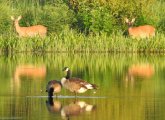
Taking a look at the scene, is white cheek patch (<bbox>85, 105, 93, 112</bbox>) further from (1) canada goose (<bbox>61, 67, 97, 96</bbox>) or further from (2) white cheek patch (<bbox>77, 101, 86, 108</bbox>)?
(1) canada goose (<bbox>61, 67, 97, 96</bbox>)

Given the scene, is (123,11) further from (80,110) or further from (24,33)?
(80,110)

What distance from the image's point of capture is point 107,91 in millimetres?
21078

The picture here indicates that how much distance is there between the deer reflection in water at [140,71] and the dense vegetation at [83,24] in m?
5.94

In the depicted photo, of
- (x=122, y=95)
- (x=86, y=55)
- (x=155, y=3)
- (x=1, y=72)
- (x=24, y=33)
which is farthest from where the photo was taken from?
(x=155, y=3)

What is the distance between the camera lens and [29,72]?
26734 millimetres

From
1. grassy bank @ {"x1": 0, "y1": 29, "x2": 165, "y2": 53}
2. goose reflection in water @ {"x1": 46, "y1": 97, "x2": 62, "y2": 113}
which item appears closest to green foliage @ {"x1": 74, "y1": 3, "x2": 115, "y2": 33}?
grassy bank @ {"x1": 0, "y1": 29, "x2": 165, "y2": 53}

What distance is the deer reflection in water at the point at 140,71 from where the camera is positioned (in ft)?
82.7

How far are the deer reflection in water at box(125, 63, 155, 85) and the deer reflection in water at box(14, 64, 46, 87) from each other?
244 cm

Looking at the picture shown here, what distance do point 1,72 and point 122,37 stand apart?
1016 centimetres

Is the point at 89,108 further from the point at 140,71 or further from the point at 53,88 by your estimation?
the point at 140,71

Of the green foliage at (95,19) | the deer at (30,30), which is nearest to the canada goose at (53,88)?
the deer at (30,30)

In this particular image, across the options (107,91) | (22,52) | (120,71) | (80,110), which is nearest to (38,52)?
(22,52)

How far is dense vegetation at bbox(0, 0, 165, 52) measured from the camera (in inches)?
1390

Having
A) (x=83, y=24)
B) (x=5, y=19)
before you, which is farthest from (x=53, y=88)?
(x=5, y=19)
